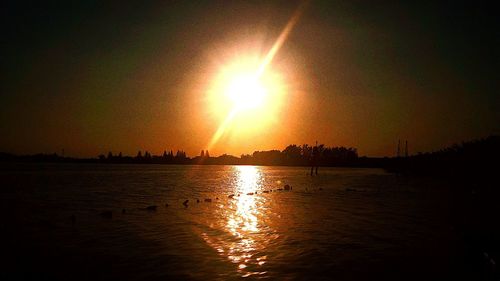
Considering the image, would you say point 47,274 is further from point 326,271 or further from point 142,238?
point 326,271

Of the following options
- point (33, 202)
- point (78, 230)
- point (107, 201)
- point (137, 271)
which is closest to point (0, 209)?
point (33, 202)

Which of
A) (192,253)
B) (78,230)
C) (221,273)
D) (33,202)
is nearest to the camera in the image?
(221,273)

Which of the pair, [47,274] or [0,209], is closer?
[47,274]

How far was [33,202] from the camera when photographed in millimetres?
42094

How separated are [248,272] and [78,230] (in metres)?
16.3

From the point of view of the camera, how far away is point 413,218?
32.6m

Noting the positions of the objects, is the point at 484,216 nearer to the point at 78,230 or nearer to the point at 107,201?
the point at 78,230

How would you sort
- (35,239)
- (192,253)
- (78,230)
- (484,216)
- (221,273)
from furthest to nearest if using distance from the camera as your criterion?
(484,216) < (78,230) < (35,239) < (192,253) < (221,273)

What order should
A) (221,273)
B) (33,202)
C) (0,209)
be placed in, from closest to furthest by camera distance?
(221,273) → (0,209) → (33,202)

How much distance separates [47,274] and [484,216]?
3511 cm

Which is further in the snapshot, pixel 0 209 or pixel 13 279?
pixel 0 209

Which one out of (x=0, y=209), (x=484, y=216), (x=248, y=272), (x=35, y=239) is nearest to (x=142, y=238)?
(x=35, y=239)

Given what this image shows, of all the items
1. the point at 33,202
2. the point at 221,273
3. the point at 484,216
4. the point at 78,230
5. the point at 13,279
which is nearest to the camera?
the point at 13,279

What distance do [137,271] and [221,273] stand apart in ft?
13.3
